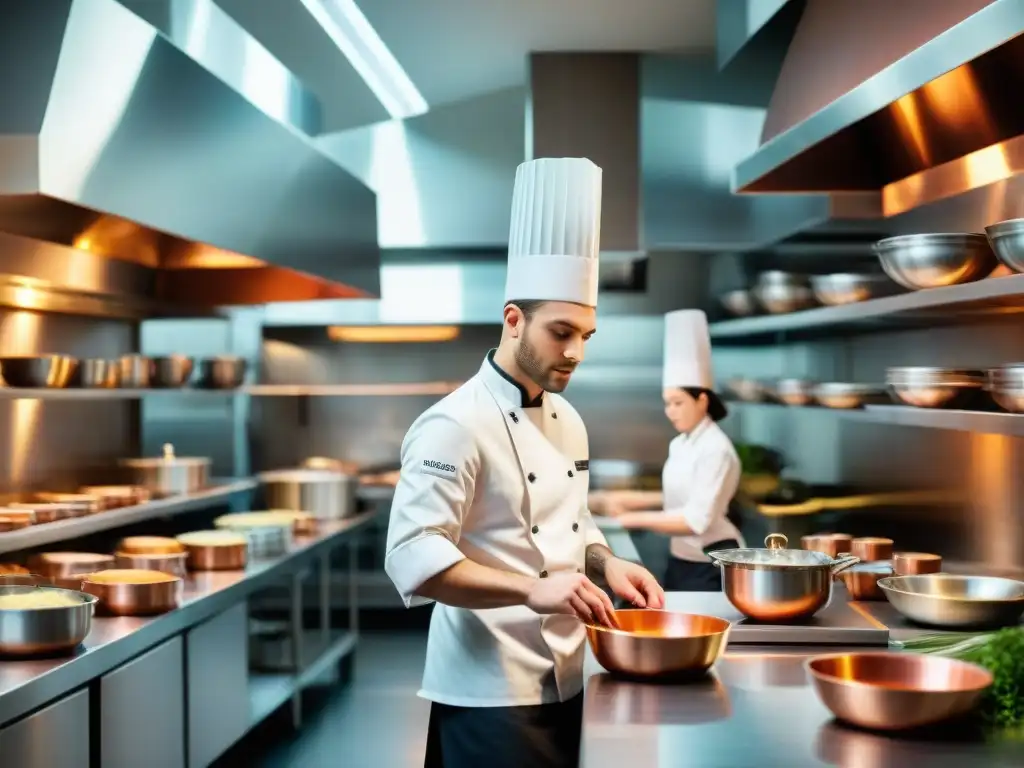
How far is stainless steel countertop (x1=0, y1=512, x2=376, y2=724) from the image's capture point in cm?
244

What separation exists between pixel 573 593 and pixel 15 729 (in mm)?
1229

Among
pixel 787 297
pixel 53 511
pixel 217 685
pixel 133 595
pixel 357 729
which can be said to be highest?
pixel 787 297

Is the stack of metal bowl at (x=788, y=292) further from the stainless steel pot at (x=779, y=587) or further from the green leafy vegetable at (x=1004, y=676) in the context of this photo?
the green leafy vegetable at (x=1004, y=676)

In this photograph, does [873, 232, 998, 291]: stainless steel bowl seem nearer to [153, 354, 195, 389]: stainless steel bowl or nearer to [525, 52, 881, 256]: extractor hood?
[525, 52, 881, 256]: extractor hood

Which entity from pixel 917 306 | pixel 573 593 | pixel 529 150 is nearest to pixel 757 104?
pixel 529 150

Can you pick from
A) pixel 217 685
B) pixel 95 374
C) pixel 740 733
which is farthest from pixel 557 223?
pixel 217 685

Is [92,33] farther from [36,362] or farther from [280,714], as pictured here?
[280,714]

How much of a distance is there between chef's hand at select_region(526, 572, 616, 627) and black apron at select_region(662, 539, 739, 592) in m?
2.43

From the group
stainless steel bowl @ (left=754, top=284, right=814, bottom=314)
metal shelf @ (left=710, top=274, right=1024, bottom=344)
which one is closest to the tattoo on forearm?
metal shelf @ (left=710, top=274, right=1024, bottom=344)

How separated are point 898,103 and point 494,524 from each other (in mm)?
1490

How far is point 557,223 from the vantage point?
2.39 meters

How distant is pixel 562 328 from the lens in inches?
86.1

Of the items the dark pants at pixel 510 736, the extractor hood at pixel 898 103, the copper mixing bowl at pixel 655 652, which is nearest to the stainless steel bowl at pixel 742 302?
the extractor hood at pixel 898 103

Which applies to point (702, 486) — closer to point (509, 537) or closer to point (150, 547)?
point (150, 547)
